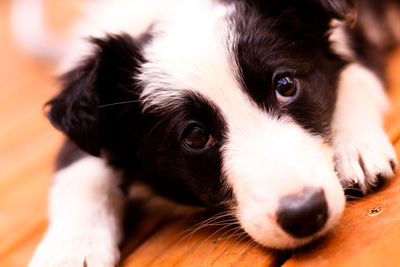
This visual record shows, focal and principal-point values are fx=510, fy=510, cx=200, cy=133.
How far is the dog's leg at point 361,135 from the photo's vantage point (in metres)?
2.08

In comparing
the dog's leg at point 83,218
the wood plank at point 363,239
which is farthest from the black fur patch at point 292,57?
the dog's leg at point 83,218

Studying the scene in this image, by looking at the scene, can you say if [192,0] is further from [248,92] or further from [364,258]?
[364,258]

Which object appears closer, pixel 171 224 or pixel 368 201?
pixel 368 201

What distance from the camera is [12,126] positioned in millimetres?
4270


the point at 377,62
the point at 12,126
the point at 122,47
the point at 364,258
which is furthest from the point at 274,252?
the point at 12,126

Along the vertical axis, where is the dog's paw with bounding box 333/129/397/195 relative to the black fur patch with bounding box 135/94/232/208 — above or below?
below

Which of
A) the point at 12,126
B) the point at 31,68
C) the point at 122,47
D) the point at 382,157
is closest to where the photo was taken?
the point at 382,157

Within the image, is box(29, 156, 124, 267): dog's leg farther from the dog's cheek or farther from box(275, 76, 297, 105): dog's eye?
box(275, 76, 297, 105): dog's eye

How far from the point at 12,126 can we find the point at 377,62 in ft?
9.57

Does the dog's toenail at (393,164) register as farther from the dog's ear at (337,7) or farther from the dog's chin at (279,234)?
the dog's ear at (337,7)

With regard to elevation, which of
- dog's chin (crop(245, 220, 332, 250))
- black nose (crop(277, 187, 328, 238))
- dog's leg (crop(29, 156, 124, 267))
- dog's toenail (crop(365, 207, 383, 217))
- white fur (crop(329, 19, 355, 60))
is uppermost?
white fur (crop(329, 19, 355, 60))

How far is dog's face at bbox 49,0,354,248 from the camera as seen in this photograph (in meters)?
1.83

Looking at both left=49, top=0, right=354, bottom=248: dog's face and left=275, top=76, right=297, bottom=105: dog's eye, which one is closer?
left=49, top=0, right=354, bottom=248: dog's face

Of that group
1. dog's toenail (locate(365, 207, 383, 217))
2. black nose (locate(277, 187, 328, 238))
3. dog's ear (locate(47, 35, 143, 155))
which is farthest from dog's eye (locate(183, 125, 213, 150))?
dog's toenail (locate(365, 207, 383, 217))
